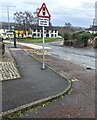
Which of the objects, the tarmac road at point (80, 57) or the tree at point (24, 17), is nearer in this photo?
the tarmac road at point (80, 57)

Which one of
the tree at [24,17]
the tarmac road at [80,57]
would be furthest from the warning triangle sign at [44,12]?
the tree at [24,17]

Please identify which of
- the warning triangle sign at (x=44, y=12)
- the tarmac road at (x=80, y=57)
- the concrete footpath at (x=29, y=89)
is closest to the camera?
the concrete footpath at (x=29, y=89)

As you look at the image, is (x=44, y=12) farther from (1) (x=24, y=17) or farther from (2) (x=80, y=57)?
(1) (x=24, y=17)

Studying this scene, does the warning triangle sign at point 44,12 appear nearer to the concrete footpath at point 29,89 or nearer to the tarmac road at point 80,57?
the concrete footpath at point 29,89

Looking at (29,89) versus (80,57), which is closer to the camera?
(29,89)

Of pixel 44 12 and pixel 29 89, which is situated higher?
pixel 44 12

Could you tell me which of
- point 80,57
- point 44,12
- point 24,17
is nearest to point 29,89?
point 44,12

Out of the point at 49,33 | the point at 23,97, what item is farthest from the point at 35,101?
the point at 49,33

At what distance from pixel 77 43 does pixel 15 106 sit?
2973 centimetres

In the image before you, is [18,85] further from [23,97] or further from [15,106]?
[15,106]

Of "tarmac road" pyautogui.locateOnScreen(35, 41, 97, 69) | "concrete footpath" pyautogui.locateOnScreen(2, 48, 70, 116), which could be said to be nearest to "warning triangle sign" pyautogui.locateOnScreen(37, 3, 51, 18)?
"concrete footpath" pyautogui.locateOnScreen(2, 48, 70, 116)

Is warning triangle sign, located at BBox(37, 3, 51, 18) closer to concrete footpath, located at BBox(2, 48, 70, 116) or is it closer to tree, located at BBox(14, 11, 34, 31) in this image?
concrete footpath, located at BBox(2, 48, 70, 116)

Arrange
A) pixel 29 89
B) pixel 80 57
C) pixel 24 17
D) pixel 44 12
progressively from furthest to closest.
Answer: pixel 24 17 → pixel 80 57 → pixel 44 12 → pixel 29 89

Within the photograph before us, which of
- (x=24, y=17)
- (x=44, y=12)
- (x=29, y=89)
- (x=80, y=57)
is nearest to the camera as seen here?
(x=29, y=89)
